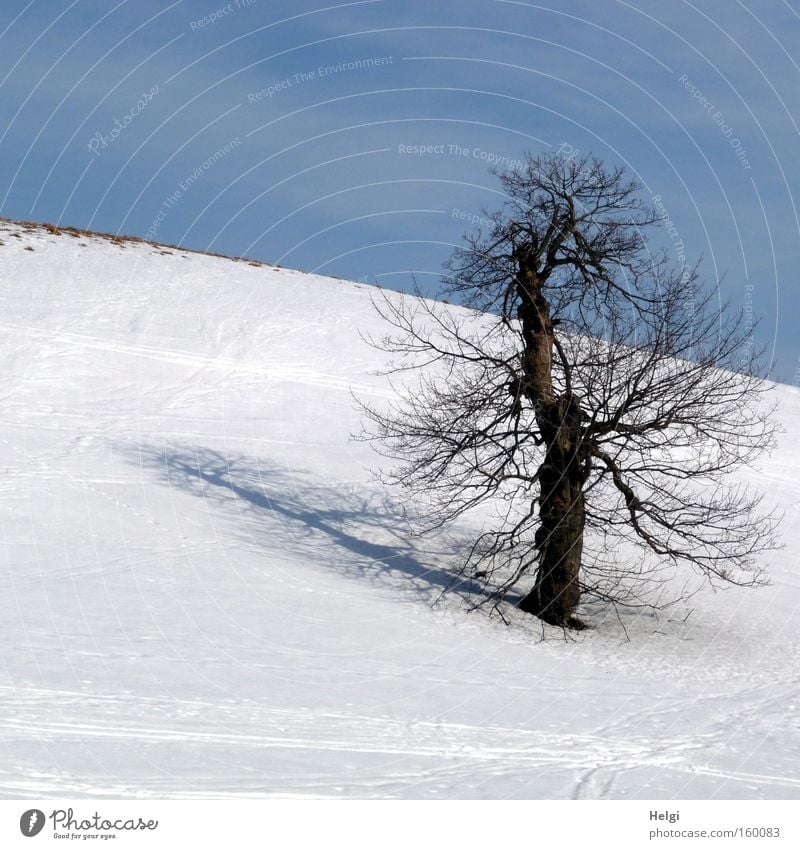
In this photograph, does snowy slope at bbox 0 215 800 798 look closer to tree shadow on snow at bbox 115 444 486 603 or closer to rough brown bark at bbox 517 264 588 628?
tree shadow on snow at bbox 115 444 486 603

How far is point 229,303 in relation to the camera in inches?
1578

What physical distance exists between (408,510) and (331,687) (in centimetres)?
1053

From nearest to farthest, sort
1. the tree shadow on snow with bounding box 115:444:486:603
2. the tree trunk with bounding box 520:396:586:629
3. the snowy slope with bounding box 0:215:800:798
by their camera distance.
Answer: the snowy slope with bounding box 0:215:800:798 < the tree trunk with bounding box 520:396:586:629 < the tree shadow on snow with bounding box 115:444:486:603

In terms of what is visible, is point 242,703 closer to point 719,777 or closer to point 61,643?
point 61,643

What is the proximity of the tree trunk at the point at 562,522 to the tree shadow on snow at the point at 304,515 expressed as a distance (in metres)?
1.67

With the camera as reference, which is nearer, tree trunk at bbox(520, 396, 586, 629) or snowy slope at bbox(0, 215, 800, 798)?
snowy slope at bbox(0, 215, 800, 798)

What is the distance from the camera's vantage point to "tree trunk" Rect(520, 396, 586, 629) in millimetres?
18703

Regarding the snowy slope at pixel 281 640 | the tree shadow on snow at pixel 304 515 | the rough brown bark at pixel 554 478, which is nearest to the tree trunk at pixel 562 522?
the rough brown bark at pixel 554 478

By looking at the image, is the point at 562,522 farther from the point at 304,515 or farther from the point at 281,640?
the point at 304,515

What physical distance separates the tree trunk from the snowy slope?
0.75 meters

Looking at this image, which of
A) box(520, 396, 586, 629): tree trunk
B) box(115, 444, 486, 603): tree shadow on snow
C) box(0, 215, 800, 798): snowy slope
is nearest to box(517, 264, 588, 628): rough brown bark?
box(520, 396, 586, 629): tree trunk

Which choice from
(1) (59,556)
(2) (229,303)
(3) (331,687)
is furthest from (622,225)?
(2) (229,303)

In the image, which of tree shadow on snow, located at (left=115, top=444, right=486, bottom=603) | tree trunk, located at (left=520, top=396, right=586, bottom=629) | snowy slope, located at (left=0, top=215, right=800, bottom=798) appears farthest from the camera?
tree shadow on snow, located at (left=115, top=444, right=486, bottom=603)

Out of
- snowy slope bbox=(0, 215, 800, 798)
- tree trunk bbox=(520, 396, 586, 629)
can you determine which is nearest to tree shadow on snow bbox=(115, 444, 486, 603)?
snowy slope bbox=(0, 215, 800, 798)
